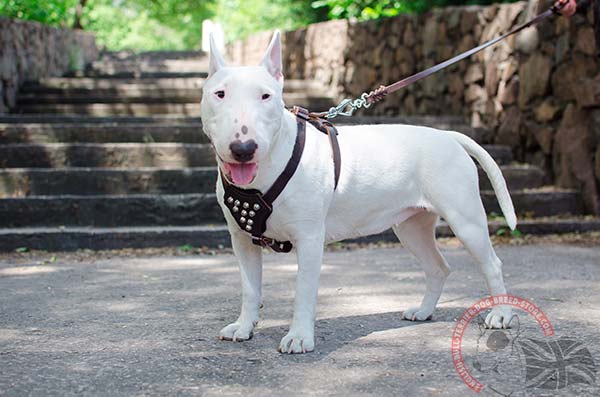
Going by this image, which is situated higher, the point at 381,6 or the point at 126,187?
the point at 381,6

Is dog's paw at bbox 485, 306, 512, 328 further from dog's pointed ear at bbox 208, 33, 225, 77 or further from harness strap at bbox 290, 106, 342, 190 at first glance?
dog's pointed ear at bbox 208, 33, 225, 77

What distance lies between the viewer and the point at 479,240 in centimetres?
386

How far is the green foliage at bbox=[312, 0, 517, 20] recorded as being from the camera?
1074 cm

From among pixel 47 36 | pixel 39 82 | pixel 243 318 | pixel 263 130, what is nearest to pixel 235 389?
pixel 243 318

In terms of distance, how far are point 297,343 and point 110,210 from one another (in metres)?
3.94

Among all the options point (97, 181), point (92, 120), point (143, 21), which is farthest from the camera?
point (143, 21)

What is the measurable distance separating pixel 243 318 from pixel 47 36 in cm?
1010

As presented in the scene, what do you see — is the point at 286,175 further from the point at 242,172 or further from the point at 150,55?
the point at 150,55

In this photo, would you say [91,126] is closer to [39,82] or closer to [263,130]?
[39,82]

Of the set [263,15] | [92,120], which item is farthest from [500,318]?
[263,15]

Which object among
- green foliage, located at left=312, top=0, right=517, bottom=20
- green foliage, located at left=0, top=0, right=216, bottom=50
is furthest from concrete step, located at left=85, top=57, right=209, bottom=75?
green foliage, located at left=312, top=0, right=517, bottom=20

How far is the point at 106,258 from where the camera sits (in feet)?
20.9

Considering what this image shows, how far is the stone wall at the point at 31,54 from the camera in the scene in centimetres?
1022

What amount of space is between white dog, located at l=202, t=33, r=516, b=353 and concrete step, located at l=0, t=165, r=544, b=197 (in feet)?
12.1
